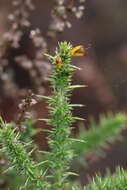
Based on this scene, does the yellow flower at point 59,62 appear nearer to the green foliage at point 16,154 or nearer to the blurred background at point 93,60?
the green foliage at point 16,154

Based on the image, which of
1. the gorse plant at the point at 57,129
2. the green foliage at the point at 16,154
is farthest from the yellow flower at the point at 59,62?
the green foliage at the point at 16,154

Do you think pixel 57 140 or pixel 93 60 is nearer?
pixel 57 140

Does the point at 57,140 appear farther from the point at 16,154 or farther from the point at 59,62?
the point at 59,62

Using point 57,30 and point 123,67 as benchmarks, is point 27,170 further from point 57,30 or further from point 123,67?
point 123,67

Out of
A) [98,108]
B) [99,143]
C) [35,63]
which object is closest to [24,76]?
[35,63]

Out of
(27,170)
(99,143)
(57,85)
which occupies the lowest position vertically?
(99,143)

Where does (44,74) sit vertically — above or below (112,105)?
above

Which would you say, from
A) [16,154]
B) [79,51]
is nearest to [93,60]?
[79,51]

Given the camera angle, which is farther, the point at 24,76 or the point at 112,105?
the point at 112,105
